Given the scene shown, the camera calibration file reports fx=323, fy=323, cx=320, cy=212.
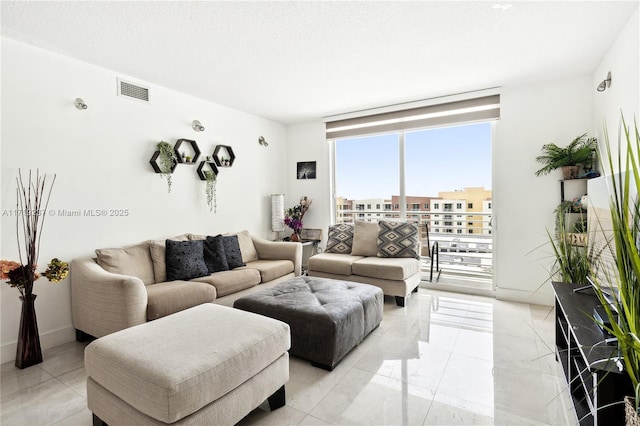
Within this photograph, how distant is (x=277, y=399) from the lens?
184 centimetres

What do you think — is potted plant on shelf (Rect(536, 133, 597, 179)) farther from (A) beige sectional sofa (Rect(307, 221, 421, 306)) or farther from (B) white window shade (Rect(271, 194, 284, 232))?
(B) white window shade (Rect(271, 194, 284, 232))

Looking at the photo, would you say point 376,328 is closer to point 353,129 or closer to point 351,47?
point 351,47

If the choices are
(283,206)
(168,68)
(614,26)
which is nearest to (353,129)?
(283,206)

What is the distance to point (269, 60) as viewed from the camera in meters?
2.91

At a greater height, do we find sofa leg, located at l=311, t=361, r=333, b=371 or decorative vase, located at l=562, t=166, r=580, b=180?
decorative vase, located at l=562, t=166, r=580, b=180

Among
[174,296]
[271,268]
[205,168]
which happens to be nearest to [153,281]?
[174,296]

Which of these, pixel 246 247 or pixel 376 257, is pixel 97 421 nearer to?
pixel 246 247

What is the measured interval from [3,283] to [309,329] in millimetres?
2350

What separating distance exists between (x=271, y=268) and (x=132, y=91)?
2331mm

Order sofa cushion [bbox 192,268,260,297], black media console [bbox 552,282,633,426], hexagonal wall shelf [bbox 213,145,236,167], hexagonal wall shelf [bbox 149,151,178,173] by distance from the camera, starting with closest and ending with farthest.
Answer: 1. black media console [bbox 552,282,633,426]
2. sofa cushion [bbox 192,268,260,297]
3. hexagonal wall shelf [bbox 149,151,178,173]
4. hexagonal wall shelf [bbox 213,145,236,167]

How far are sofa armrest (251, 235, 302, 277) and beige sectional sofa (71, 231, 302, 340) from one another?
11cm

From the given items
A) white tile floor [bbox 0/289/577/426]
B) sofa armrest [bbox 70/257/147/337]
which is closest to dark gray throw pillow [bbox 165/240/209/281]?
sofa armrest [bbox 70/257/147/337]

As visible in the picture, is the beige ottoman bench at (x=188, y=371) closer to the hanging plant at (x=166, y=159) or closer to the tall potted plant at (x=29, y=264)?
the tall potted plant at (x=29, y=264)

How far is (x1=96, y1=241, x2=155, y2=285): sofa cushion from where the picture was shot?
9.29ft
